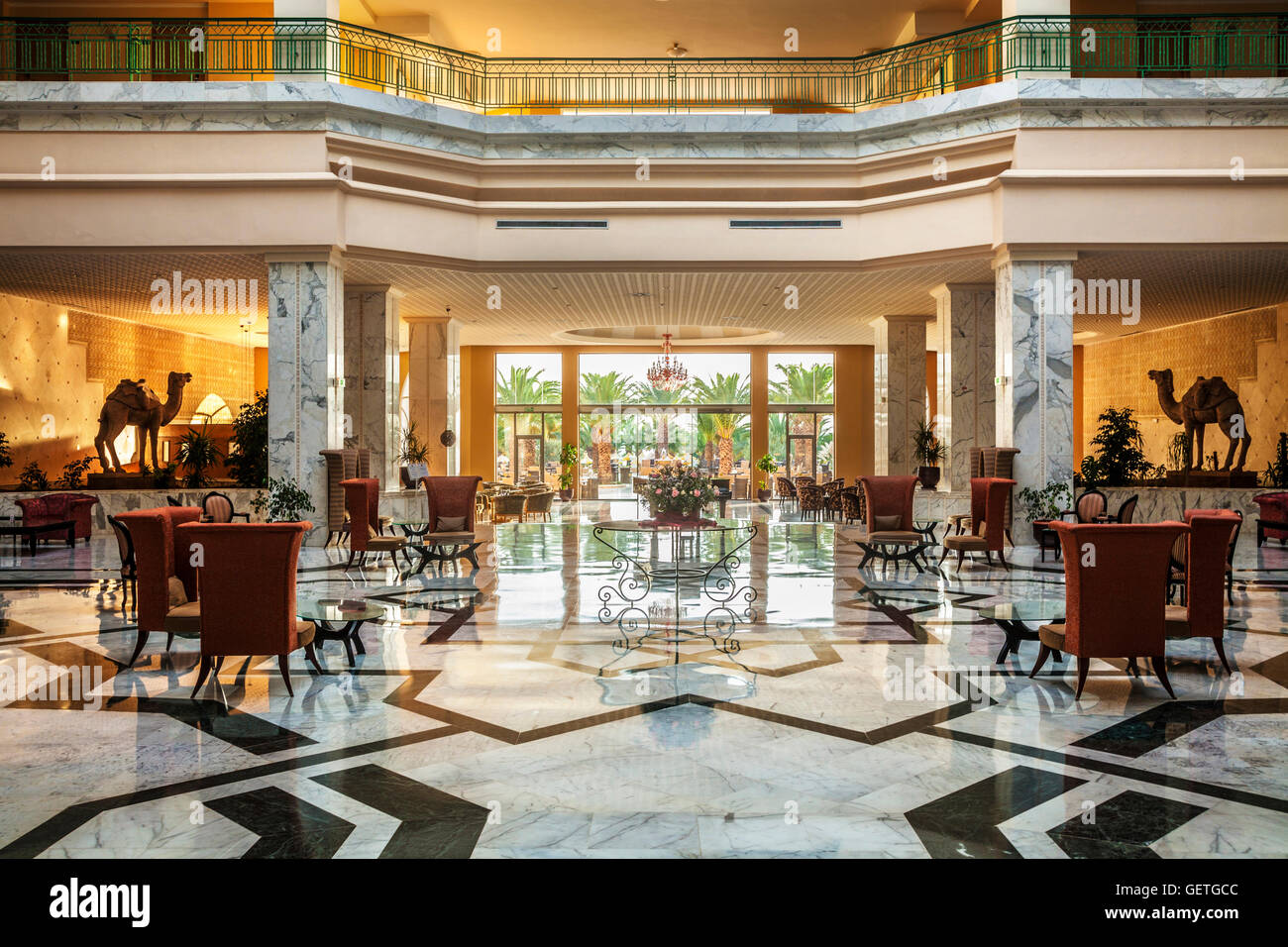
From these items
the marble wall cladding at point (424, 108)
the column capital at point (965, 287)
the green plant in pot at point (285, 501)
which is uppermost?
the marble wall cladding at point (424, 108)

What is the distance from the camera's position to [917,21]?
1552 centimetres

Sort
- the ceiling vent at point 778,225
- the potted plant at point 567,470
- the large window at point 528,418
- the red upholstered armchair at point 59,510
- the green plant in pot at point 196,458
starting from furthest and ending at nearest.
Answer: the large window at point 528,418
the potted plant at point 567,470
the green plant in pot at point 196,458
the ceiling vent at point 778,225
the red upholstered armchair at point 59,510

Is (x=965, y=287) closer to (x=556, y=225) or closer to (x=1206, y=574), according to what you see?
(x=556, y=225)

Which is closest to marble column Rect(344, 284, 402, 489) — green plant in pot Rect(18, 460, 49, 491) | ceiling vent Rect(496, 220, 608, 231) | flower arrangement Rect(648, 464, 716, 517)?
ceiling vent Rect(496, 220, 608, 231)

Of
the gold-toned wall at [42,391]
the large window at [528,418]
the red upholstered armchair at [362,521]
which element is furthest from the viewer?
the large window at [528,418]

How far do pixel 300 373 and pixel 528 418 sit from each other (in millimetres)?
12485

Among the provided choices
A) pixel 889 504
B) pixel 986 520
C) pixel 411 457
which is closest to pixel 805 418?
pixel 411 457

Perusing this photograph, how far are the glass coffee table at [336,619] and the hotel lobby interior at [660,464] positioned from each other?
0.41ft

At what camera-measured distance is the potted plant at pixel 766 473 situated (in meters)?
22.8

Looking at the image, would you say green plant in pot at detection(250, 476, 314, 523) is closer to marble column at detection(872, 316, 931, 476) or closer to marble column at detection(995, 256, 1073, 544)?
marble column at detection(995, 256, 1073, 544)

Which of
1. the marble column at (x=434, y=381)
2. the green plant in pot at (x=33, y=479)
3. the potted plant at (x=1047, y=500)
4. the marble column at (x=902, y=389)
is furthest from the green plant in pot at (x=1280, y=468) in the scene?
the green plant in pot at (x=33, y=479)

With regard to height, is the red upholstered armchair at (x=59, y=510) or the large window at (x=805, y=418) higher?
the large window at (x=805, y=418)

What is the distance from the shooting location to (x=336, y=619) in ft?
16.3

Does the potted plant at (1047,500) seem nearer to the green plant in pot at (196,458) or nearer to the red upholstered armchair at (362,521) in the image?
the red upholstered armchair at (362,521)
